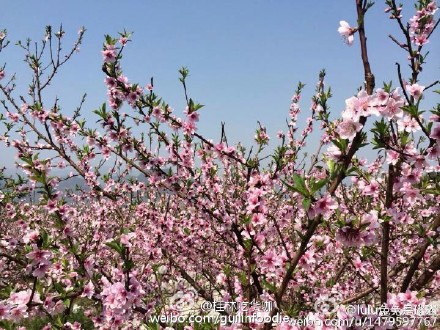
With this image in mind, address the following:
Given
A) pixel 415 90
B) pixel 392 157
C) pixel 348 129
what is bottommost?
pixel 348 129

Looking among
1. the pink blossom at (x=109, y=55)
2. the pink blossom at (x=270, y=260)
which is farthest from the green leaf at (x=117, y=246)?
the pink blossom at (x=109, y=55)

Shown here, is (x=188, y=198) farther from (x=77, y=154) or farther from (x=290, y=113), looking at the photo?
(x=290, y=113)

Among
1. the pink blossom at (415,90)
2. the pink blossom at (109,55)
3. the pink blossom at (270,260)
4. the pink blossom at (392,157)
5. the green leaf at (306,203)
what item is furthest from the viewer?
the pink blossom at (109,55)

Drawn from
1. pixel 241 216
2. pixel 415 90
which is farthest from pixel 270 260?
pixel 415 90

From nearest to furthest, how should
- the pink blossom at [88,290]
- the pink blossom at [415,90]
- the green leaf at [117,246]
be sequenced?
the pink blossom at [415,90]
the green leaf at [117,246]
the pink blossom at [88,290]

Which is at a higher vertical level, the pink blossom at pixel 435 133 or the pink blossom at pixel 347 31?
the pink blossom at pixel 347 31

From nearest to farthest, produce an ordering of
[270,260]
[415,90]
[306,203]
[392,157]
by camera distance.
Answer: [306,203] < [415,90] < [392,157] < [270,260]

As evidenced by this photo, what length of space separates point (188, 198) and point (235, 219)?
2.34ft

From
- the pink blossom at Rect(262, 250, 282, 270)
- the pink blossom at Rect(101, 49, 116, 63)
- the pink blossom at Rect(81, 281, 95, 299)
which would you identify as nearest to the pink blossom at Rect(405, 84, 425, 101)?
the pink blossom at Rect(262, 250, 282, 270)

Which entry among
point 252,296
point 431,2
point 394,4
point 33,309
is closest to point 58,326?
point 33,309

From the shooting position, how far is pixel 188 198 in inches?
195

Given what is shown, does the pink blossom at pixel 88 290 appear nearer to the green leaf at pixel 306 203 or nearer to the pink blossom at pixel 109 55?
the green leaf at pixel 306 203

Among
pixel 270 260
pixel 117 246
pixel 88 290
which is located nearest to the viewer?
pixel 117 246

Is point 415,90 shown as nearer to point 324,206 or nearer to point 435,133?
point 435,133
